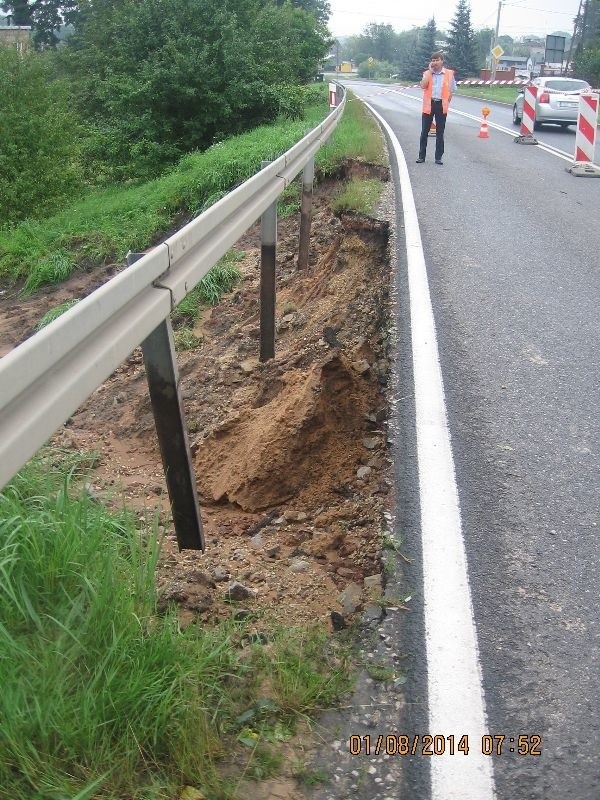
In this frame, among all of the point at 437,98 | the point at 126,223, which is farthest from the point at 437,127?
the point at 126,223

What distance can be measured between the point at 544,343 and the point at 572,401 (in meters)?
0.97

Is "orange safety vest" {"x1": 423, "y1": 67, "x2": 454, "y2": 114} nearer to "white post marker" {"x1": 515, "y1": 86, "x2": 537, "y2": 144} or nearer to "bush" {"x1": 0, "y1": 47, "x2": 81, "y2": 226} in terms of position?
"white post marker" {"x1": 515, "y1": 86, "x2": 537, "y2": 144}

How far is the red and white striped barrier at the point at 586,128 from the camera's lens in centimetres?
1382

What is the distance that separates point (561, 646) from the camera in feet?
8.70

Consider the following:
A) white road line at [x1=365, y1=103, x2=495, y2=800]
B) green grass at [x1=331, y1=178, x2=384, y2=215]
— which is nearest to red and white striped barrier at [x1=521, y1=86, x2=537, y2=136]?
green grass at [x1=331, y1=178, x2=384, y2=215]

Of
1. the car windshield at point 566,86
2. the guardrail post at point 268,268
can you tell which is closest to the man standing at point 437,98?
the guardrail post at point 268,268

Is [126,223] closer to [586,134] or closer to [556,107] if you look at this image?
[586,134]

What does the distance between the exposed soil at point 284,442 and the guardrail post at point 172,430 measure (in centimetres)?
15

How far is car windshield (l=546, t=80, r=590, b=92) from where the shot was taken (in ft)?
75.9

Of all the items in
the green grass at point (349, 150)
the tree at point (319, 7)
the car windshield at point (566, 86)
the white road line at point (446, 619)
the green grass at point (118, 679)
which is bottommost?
the white road line at point (446, 619)

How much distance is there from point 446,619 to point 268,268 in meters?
3.21

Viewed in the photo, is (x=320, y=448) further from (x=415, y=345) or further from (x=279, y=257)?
(x=279, y=257)

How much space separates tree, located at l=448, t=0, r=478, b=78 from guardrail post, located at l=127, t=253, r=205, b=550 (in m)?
85.0

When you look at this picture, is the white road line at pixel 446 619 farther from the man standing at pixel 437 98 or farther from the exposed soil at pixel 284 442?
the man standing at pixel 437 98
